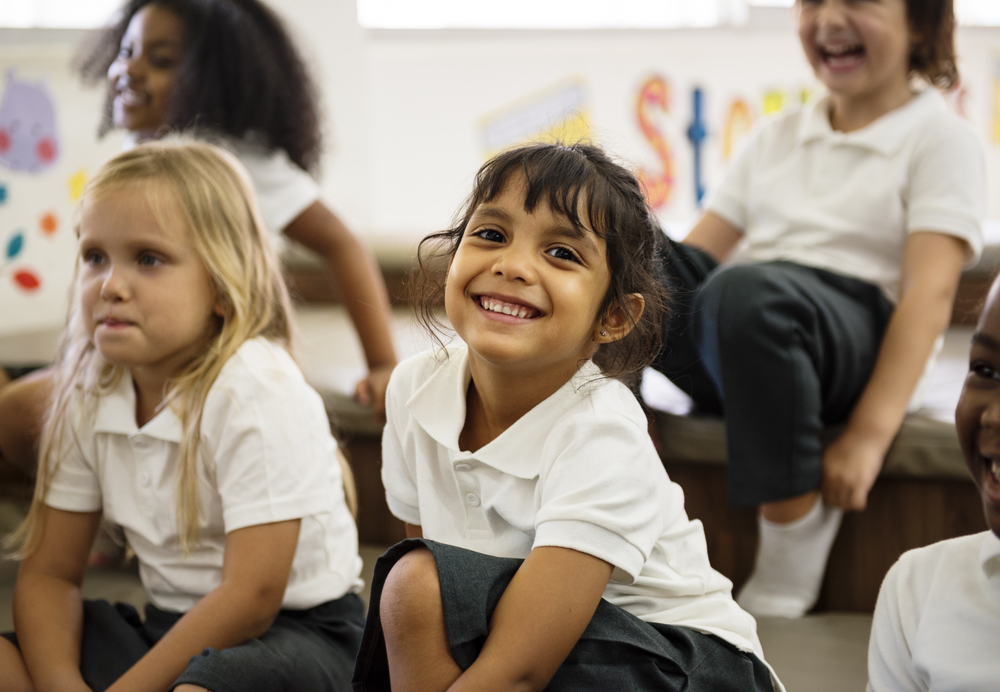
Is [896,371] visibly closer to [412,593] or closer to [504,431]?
[504,431]

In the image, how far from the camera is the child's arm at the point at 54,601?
89cm

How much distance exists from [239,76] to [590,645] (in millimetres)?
1057

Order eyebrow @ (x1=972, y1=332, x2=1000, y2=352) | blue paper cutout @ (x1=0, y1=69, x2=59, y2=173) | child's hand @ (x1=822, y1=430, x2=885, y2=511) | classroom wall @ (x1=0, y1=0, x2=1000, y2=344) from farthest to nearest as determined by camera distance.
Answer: classroom wall @ (x1=0, y1=0, x2=1000, y2=344), blue paper cutout @ (x1=0, y1=69, x2=59, y2=173), child's hand @ (x1=822, y1=430, x2=885, y2=511), eyebrow @ (x1=972, y1=332, x2=1000, y2=352)

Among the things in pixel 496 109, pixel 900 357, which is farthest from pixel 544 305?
pixel 496 109

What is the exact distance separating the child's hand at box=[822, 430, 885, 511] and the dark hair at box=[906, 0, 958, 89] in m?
0.53

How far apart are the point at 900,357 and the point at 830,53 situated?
43 centimetres

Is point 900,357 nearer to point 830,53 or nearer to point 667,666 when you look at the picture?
point 830,53

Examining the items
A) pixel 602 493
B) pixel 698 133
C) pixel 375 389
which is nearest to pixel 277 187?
pixel 375 389

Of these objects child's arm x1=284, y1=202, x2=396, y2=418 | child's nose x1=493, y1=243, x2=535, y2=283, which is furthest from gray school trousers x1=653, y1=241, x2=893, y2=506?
child's arm x1=284, y1=202, x2=396, y2=418

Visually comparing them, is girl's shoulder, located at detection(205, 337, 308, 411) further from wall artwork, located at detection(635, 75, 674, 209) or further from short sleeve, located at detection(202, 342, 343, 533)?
wall artwork, located at detection(635, 75, 674, 209)

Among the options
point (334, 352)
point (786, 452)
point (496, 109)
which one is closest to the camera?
point (786, 452)

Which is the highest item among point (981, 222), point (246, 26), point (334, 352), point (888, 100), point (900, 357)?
point (246, 26)

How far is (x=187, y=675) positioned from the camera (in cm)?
80

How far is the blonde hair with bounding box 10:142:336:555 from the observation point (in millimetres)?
927
